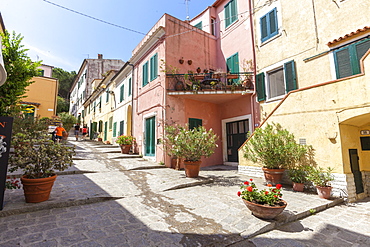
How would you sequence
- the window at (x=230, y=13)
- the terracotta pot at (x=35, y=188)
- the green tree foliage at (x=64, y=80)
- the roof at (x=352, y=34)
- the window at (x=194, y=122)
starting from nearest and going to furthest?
the terracotta pot at (x=35, y=188)
the roof at (x=352, y=34)
the window at (x=194, y=122)
the window at (x=230, y=13)
the green tree foliage at (x=64, y=80)

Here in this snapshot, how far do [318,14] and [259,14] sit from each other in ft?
9.12

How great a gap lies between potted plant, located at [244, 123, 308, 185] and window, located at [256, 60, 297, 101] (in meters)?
2.30

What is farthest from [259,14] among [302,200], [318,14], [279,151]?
[302,200]

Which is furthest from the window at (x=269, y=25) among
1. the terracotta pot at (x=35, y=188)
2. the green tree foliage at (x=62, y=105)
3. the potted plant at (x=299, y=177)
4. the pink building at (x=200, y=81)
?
the green tree foliage at (x=62, y=105)

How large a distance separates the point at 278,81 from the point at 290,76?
590 mm

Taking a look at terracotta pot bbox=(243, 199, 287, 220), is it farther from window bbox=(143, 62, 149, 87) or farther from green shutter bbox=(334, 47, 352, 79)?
window bbox=(143, 62, 149, 87)

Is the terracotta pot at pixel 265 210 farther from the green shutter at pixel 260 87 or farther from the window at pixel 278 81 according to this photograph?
the green shutter at pixel 260 87

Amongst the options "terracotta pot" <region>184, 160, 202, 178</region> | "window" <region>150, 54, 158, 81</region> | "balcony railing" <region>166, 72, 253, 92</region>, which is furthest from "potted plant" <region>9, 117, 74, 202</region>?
"window" <region>150, 54, 158, 81</region>

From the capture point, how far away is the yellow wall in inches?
668

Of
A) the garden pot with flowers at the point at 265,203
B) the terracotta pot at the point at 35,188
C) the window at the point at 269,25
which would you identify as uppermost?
the window at the point at 269,25

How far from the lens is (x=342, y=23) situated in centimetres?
646

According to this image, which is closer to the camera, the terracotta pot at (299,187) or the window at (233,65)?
the terracotta pot at (299,187)

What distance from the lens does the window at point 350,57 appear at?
583cm

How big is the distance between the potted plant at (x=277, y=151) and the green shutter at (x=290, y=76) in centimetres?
219
